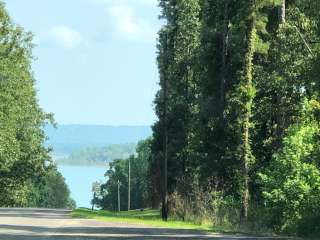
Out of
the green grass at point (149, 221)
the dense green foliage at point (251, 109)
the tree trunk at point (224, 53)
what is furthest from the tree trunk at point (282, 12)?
the green grass at point (149, 221)

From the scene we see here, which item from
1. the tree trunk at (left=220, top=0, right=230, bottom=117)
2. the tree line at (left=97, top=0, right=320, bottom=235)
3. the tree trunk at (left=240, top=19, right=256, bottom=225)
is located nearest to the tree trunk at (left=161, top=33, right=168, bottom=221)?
the tree line at (left=97, top=0, right=320, bottom=235)

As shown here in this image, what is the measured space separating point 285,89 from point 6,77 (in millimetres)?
26508

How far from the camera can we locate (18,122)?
63.3 m

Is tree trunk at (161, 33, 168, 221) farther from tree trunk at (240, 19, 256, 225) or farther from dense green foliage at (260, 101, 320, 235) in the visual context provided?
dense green foliage at (260, 101, 320, 235)

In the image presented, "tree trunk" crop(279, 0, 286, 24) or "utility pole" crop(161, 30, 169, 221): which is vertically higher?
"tree trunk" crop(279, 0, 286, 24)

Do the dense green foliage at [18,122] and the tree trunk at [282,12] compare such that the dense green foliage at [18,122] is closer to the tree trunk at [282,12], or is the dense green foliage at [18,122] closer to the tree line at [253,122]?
the tree line at [253,122]

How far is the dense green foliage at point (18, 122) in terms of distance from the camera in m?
53.7

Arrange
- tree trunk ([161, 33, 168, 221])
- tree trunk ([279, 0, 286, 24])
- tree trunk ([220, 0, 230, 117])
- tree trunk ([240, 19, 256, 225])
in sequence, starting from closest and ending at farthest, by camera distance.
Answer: tree trunk ([240, 19, 256, 225]) < tree trunk ([279, 0, 286, 24]) < tree trunk ([220, 0, 230, 117]) < tree trunk ([161, 33, 168, 221])

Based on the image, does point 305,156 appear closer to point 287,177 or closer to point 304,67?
point 287,177

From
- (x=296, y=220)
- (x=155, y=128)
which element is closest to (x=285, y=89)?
(x=296, y=220)

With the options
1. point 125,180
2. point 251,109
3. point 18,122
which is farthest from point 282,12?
point 125,180

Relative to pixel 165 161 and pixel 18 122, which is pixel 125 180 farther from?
pixel 165 161

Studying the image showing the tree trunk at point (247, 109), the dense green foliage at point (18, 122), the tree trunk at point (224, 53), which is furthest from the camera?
the dense green foliage at point (18, 122)

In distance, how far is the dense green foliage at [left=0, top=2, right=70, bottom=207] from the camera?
176 feet
